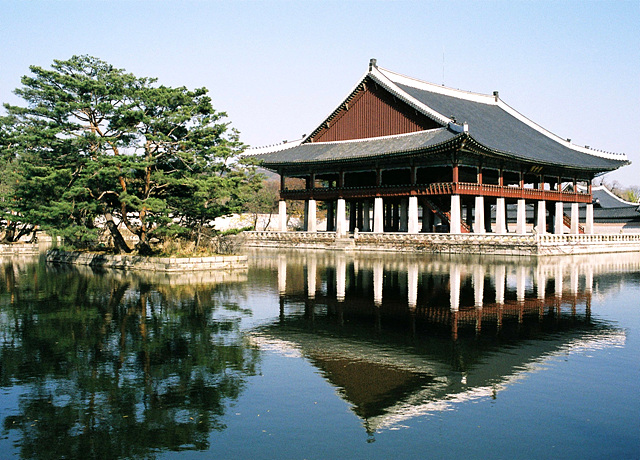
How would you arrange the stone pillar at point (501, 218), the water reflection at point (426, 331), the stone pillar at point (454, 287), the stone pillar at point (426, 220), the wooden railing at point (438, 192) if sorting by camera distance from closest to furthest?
the water reflection at point (426, 331), the stone pillar at point (454, 287), the wooden railing at point (438, 192), the stone pillar at point (501, 218), the stone pillar at point (426, 220)

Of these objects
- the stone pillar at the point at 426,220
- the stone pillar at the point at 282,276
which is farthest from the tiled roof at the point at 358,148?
the stone pillar at the point at 282,276

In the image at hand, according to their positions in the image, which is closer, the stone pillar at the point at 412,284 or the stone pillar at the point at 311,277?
the stone pillar at the point at 412,284

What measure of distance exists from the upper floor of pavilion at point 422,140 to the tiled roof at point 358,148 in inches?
3.6

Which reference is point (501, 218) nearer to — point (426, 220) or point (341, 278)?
point (426, 220)

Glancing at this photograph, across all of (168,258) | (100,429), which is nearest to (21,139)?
(168,258)

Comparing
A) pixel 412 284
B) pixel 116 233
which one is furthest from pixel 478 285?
pixel 116 233

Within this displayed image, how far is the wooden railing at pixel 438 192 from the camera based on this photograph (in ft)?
169

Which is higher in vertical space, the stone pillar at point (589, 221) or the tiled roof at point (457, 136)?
the tiled roof at point (457, 136)

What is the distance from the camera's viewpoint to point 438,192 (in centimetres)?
5181

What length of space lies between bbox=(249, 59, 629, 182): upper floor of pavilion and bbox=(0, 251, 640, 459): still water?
31329 millimetres

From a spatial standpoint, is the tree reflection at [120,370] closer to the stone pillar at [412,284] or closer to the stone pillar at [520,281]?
the stone pillar at [412,284]

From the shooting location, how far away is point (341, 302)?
2062cm

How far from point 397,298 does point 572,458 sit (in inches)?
545

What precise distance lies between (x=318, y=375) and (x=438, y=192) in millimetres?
42019
